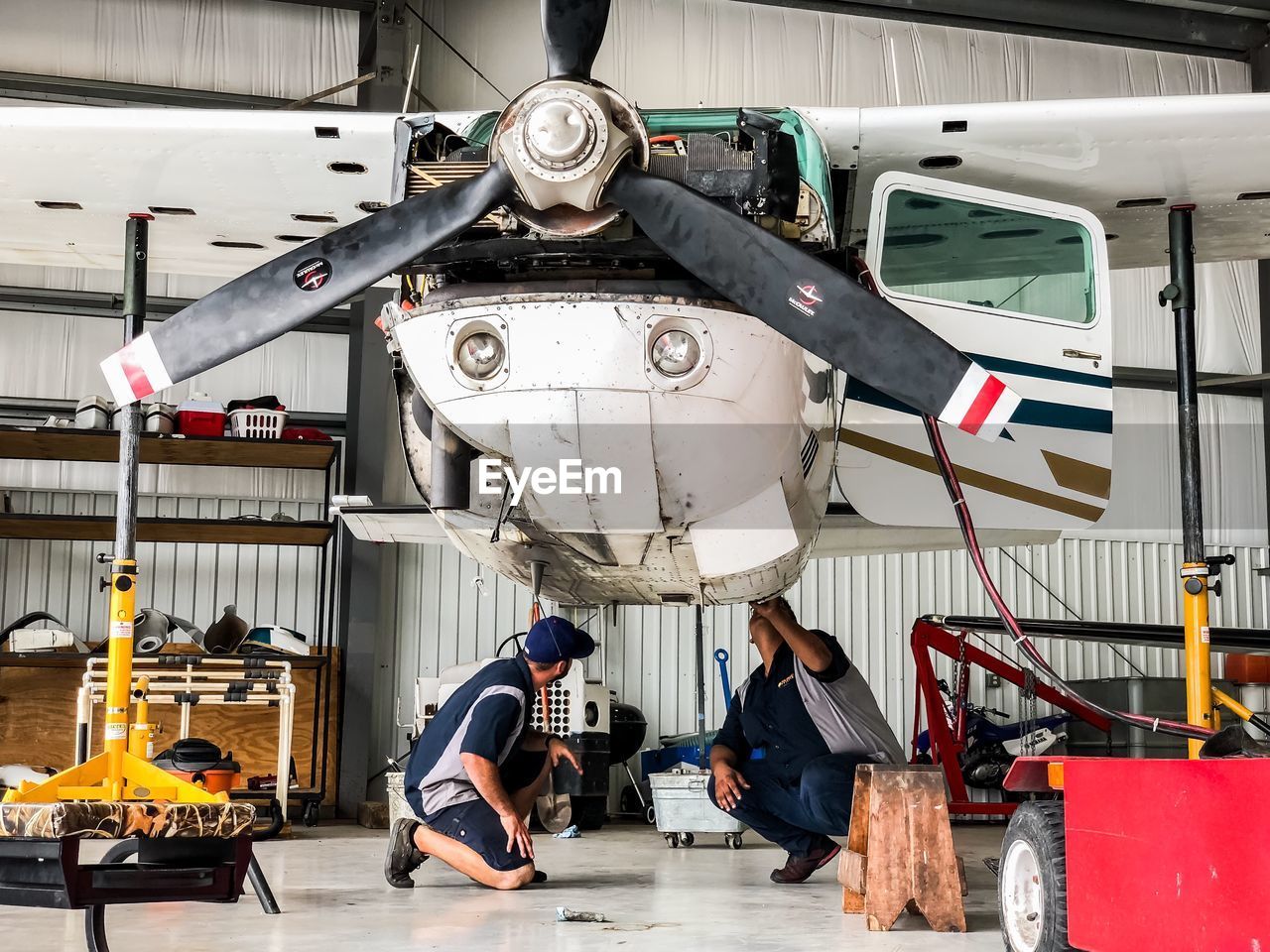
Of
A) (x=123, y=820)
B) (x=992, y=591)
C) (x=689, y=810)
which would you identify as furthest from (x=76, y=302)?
(x=992, y=591)

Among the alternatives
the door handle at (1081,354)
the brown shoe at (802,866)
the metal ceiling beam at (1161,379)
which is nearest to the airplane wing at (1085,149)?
the door handle at (1081,354)

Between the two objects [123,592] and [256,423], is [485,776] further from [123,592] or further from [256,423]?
[256,423]

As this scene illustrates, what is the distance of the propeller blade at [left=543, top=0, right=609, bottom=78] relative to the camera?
3609 mm

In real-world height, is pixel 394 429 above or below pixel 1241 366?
below

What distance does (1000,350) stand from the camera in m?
5.20

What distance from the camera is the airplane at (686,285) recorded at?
3701 millimetres

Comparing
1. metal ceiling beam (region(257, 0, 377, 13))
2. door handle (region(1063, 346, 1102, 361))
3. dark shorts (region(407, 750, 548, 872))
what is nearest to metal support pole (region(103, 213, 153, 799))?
dark shorts (region(407, 750, 548, 872))

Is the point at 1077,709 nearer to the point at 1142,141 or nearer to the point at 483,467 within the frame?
the point at 1142,141

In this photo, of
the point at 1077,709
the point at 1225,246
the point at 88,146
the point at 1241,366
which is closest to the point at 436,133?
the point at 88,146

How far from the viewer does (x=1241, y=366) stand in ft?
49.7

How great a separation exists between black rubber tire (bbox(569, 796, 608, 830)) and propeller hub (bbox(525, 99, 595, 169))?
7.57 meters

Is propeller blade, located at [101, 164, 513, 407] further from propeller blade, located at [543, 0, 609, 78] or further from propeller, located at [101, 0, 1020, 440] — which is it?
propeller blade, located at [543, 0, 609, 78]

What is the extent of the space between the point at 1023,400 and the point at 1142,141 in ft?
4.12

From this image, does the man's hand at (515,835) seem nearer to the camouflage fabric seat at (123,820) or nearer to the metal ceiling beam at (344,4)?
the camouflage fabric seat at (123,820)
